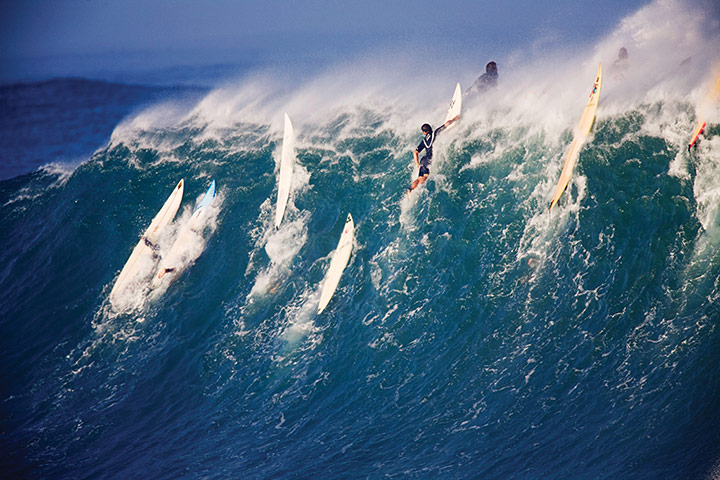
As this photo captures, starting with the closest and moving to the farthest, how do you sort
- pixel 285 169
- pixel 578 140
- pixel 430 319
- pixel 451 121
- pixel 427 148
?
pixel 430 319, pixel 578 140, pixel 427 148, pixel 451 121, pixel 285 169

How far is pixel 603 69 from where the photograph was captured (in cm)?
1078

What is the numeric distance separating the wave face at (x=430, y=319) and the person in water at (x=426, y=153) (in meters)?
0.23

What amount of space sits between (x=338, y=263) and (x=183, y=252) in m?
3.11

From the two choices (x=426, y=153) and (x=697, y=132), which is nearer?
(x=697, y=132)

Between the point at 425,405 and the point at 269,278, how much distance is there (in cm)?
343

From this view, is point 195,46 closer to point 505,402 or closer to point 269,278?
point 269,278

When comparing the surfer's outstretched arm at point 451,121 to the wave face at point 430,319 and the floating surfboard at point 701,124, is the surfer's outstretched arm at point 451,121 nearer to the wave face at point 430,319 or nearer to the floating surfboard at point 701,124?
the wave face at point 430,319

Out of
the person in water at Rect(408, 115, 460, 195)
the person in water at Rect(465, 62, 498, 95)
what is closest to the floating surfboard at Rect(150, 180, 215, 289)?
the person in water at Rect(408, 115, 460, 195)

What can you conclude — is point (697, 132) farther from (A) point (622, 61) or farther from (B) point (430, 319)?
(B) point (430, 319)

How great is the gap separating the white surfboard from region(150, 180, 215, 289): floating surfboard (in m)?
1.51

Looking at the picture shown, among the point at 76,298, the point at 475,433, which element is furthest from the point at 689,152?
the point at 76,298

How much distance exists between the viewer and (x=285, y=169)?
1100cm

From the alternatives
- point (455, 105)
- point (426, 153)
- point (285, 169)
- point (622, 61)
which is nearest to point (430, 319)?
point (426, 153)

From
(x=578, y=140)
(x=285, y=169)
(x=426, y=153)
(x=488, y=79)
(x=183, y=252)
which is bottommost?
(x=578, y=140)
